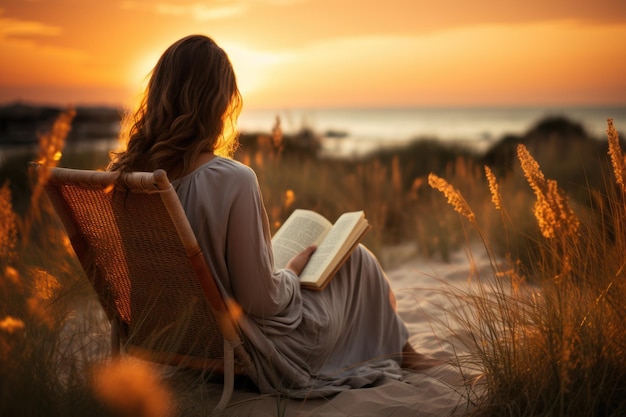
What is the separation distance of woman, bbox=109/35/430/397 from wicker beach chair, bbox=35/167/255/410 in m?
0.12

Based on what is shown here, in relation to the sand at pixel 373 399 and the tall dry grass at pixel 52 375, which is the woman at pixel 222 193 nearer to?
the sand at pixel 373 399

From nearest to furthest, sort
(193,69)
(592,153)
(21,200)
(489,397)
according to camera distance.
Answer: (489,397) → (193,69) → (21,200) → (592,153)

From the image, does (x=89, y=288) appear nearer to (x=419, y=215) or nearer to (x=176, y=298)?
(x=176, y=298)

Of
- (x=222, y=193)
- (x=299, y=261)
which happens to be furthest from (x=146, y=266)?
(x=299, y=261)

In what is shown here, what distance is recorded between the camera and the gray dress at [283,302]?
7.49 ft

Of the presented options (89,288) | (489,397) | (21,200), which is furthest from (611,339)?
(21,200)

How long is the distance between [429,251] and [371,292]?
9.64 ft

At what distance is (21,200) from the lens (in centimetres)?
643

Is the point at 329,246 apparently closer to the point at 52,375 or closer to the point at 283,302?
the point at 283,302

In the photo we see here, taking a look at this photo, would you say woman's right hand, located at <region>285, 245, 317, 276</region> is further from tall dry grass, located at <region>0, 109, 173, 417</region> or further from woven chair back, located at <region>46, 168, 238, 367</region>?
tall dry grass, located at <region>0, 109, 173, 417</region>

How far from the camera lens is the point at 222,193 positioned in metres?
2.28

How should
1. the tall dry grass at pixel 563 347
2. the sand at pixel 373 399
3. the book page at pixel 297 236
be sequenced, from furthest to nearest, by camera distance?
the book page at pixel 297 236 < the sand at pixel 373 399 < the tall dry grass at pixel 563 347

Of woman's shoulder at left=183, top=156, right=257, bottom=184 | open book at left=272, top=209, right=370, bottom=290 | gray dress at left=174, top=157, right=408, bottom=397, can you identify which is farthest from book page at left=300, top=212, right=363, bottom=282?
woman's shoulder at left=183, top=156, right=257, bottom=184

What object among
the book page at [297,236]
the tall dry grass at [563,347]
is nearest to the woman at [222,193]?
the book page at [297,236]
